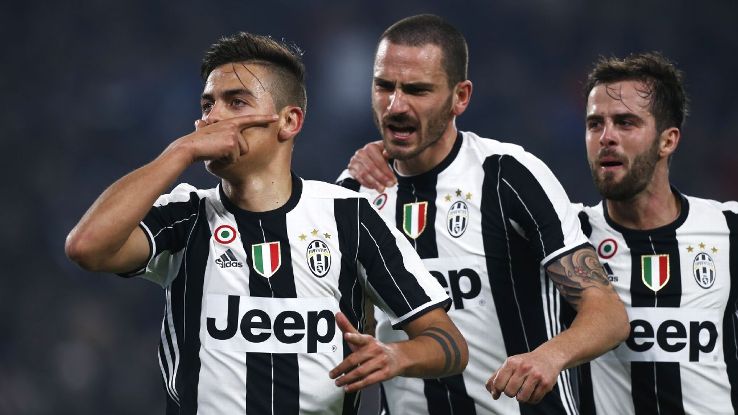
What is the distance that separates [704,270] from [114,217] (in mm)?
2327

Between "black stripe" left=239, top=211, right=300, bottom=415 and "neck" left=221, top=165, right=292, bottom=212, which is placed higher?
"neck" left=221, top=165, right=292, bottom=212

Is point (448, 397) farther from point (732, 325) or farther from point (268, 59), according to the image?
point (268, 59)

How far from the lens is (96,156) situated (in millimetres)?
7836

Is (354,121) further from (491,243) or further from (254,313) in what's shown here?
(254,313)

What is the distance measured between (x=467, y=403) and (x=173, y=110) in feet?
18.2

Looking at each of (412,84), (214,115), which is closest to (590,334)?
(412,84)

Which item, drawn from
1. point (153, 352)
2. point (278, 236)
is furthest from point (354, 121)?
point (278, 236)

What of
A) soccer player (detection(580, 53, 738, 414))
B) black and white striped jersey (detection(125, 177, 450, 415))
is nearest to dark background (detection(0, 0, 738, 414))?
soccer player (detection(580, 53, 738, 414))

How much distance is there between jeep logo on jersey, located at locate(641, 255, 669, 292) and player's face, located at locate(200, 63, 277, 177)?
5.35 ft

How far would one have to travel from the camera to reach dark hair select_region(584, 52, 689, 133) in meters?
3.85

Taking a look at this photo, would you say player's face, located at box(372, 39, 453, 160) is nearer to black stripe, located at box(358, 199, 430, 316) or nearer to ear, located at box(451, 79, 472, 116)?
ear, located at box(451, 79, 472, 116)

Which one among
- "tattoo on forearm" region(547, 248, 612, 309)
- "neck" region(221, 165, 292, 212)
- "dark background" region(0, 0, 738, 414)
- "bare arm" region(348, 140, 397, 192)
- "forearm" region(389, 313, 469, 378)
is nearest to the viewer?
"forearm" region(389, 313, 469, 378)

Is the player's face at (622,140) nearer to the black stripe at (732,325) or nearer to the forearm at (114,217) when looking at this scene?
the black stripe at (732,325)

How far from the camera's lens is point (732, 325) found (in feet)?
12.1
